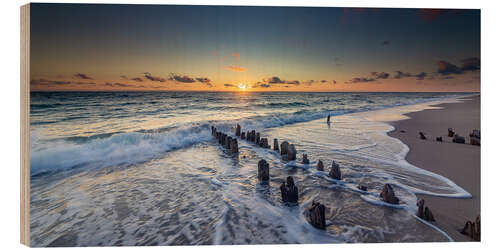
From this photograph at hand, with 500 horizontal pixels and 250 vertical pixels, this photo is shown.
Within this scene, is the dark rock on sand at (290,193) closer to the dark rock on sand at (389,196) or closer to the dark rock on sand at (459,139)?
the dark rock on sand at (389,196)

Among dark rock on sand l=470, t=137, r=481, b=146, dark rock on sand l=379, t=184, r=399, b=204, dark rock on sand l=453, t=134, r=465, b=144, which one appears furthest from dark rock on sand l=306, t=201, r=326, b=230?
dark rock on sand l=453, t=134, r=465, b=144

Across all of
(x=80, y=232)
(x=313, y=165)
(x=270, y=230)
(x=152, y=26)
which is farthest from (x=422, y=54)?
(x=80, y=232)

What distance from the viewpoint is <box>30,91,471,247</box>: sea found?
2867mm

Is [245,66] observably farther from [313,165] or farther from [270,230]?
[270,230]

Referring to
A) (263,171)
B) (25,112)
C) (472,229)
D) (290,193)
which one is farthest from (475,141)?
(25,112)

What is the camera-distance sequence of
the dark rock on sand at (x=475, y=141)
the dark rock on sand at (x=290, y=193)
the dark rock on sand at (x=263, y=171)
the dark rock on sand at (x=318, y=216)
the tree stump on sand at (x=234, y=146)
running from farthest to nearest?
1. the tree stump on sand at (x=234, y=146)
2. the dark rock on sand at (x=475, y=141)
3. the dark rock on sand at (x=263, y=171)
4. the dark rock on sand at (x=290, y=193)
5. the dark rock on sand at (x=318, y=216)

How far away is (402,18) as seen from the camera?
380 centimetres

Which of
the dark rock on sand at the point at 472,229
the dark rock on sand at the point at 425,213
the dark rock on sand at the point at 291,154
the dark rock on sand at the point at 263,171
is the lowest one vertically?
the dark rock on sand at the point at 472,229

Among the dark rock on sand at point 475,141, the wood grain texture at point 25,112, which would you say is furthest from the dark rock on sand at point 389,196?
the wood grain texture at point 25,112

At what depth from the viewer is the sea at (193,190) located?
287 cm

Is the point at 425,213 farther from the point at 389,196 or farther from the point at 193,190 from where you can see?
the point at 193,190

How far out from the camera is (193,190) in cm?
387

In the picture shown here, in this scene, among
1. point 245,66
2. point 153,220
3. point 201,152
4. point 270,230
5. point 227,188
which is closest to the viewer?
point 270,230
